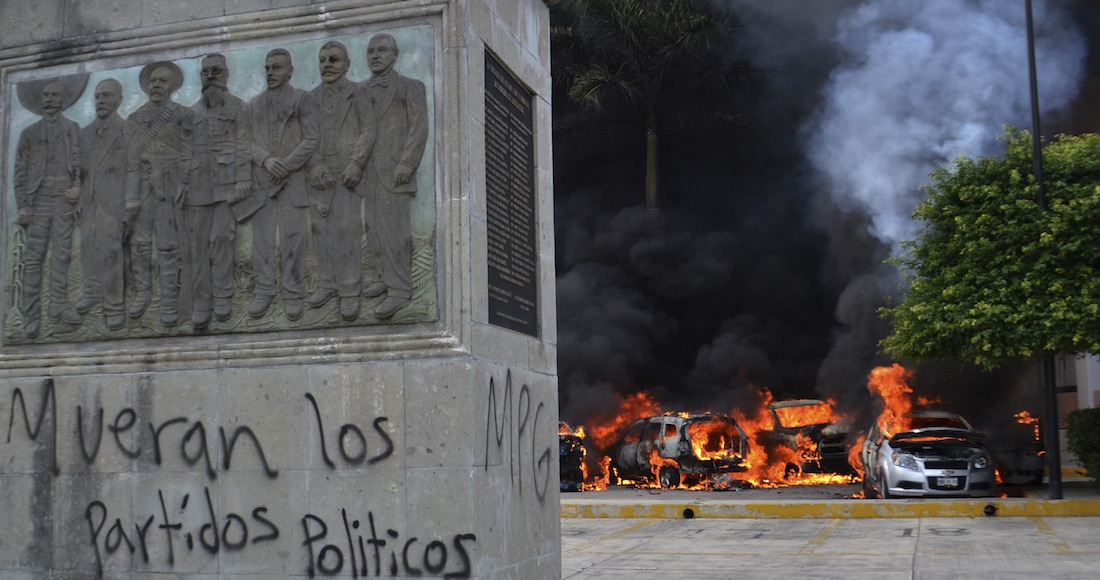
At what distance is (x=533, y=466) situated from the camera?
8.28 m

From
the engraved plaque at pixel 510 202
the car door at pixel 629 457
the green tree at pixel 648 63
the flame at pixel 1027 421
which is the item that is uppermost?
the green tree at pixel 648 63

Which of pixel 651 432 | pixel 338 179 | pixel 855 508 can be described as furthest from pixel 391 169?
pixel 651 432

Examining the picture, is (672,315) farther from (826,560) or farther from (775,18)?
(826,560)

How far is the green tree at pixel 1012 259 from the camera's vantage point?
722 inches

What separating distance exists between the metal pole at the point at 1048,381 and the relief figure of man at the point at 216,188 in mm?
13878

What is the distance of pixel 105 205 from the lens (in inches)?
320

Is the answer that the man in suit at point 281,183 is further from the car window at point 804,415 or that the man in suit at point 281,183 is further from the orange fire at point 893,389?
the car window at point 804,415

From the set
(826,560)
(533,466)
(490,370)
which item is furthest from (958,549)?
(490,370)

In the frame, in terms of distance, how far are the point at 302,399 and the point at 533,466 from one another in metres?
1.87

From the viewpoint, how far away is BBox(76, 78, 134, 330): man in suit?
26.3 feet

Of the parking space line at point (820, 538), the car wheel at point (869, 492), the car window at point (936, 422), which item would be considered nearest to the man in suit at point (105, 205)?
the parking space line at point (820, 538)

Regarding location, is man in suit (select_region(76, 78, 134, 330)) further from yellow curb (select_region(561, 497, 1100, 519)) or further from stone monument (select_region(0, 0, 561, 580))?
yellow curb (select_region(561, 497, 1100, 519))

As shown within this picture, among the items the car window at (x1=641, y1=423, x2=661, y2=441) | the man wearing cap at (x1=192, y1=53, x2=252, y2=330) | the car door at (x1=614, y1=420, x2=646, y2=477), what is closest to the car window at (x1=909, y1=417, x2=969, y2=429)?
the car window at (x1=641, y1=423, x2=661, y2=441)

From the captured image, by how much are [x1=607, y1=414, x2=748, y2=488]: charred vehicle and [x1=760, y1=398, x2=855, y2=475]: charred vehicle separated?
9.99 feet
